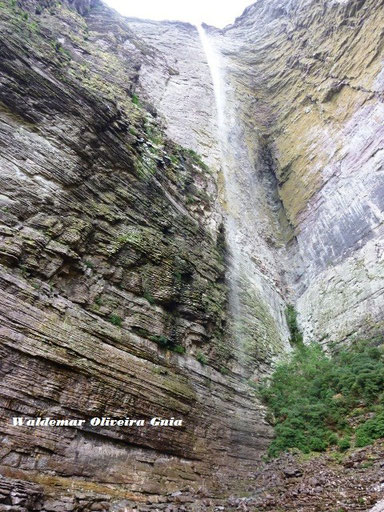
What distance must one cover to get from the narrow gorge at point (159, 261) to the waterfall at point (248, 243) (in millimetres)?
107

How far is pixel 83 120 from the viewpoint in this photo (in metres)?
11.0

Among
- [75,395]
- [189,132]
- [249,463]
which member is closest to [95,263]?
[75,395]

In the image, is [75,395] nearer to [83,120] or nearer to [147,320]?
[147,320]

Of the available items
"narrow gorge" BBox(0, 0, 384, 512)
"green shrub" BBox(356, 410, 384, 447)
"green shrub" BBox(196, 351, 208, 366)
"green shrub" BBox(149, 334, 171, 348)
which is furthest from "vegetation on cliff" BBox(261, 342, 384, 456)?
"green shrub" BBox(149, 334, 171, 348)

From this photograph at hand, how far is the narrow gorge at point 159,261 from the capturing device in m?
6.70

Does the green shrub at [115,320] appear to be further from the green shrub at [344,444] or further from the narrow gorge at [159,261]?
the green shrub at [344,444]

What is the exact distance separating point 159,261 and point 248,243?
8074 millimetres

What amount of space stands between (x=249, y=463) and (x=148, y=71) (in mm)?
24063

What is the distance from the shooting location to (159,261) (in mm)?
10664

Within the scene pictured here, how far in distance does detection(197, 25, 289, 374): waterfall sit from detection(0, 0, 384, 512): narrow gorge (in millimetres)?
107

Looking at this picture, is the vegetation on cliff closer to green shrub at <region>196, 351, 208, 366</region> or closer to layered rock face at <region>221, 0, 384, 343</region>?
layered rock face at <region>221, 0, 384, 343</region>

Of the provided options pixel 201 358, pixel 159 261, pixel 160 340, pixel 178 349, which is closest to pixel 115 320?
pixel 160 340

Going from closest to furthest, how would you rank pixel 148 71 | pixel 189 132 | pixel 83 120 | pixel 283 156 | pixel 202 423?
pixel 202 423 → pixel 83 120 → pixel 189 132 → pixel 283 156 → pixel 148 71

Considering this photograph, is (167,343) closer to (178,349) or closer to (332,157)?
(178,349)
